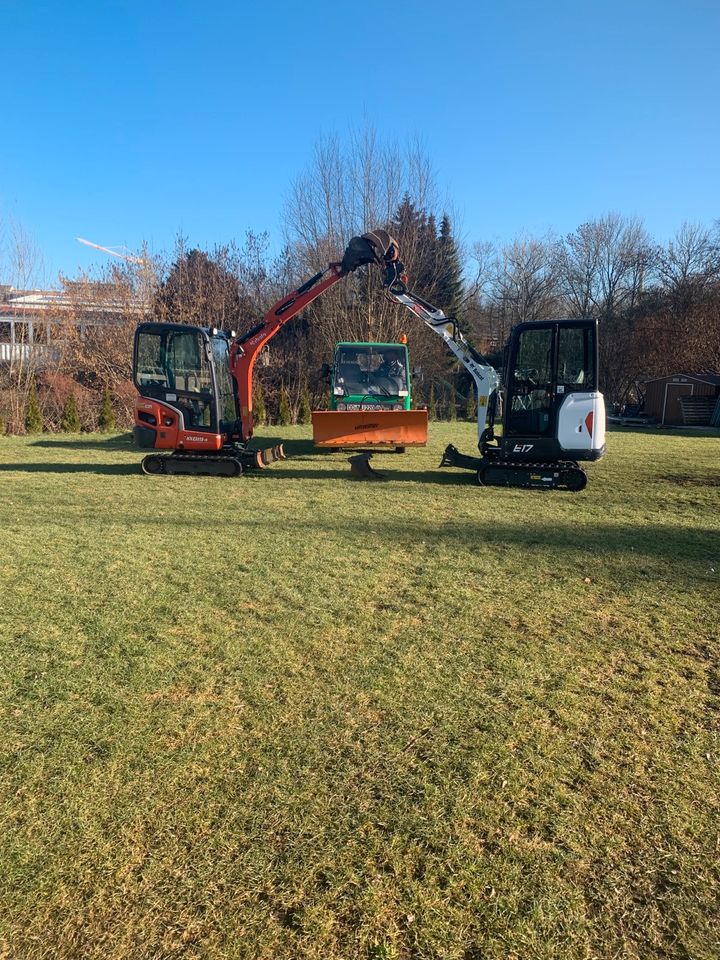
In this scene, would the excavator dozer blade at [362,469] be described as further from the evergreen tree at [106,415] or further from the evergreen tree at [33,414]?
the evergreen tree at [33,414]

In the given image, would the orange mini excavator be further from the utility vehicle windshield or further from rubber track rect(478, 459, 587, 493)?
rubber track rect(478, 459, 587, 493)

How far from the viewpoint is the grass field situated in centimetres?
190

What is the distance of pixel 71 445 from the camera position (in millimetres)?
15422

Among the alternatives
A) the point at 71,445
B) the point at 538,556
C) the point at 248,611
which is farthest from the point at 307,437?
the point at 248,611

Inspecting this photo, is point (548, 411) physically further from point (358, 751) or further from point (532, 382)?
point (358, 751)

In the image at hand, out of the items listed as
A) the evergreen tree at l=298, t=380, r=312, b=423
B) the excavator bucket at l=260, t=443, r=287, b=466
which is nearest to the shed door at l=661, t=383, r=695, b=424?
the evergreen tree at l=298, t=380, r=312, b=423

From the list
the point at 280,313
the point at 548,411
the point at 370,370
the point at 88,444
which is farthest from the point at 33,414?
the point at 548,411

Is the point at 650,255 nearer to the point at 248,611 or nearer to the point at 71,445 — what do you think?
the point at 71,445

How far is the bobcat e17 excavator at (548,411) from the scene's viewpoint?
29.0 feet

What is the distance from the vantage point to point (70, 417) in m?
18.5

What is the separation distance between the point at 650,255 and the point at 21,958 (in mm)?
45473

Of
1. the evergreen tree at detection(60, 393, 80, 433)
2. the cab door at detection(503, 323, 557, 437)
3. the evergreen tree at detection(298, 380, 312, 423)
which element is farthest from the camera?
the evergreen tree at detection(298, 380, 312, 423)

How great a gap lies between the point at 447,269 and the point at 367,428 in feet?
58.2

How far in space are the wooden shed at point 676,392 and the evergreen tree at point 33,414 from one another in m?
23.6
